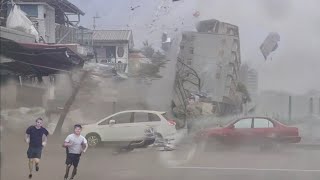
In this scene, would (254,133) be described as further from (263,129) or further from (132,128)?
(132,128)

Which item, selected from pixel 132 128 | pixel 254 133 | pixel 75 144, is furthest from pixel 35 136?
pixel 254 133

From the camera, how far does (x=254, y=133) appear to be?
8648mm

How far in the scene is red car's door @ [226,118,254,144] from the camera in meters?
8.69

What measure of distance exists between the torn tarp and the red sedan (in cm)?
228

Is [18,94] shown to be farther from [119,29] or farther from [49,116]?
[119,29]

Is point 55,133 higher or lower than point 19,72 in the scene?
lower

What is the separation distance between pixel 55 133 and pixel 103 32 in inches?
66.7

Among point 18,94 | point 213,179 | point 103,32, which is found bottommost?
point 213,179

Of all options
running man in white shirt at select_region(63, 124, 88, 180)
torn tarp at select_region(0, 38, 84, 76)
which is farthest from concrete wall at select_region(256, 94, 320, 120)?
running man in white shirt at select_region(63, 124, 88, 180)

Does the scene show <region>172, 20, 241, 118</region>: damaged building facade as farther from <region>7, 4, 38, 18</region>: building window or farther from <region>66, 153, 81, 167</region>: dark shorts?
<region>7, 4, 38, 18</region>: building window

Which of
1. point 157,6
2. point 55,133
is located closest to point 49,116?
point 55,133

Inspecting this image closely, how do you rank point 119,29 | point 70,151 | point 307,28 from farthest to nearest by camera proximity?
point 119,29
point 307,28
point 70,151

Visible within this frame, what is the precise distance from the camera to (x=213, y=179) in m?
7.77

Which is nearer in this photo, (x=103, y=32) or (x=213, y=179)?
(x=213, y=179)
